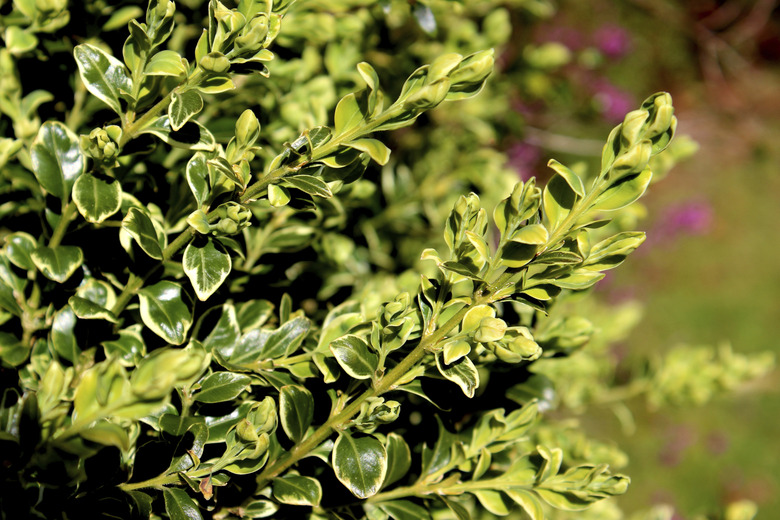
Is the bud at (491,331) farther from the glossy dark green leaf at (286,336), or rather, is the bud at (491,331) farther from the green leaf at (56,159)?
the green leaf at (56,159)

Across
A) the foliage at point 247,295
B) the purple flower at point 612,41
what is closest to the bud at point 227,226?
the foliage at point 247,295

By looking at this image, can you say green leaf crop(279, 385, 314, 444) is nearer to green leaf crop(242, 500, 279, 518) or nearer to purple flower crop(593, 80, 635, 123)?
green leaf crop(242, 500, 279, 518)

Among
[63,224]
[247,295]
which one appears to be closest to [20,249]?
[63,224]

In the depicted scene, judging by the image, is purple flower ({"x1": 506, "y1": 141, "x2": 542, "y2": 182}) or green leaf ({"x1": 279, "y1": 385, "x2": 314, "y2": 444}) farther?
purple flower ({"x1": 506, "y1": 141, "x2": 542, "y2": 182})

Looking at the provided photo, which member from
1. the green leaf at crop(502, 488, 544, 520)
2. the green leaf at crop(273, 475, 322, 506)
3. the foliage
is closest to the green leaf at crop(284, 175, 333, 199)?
the foliage

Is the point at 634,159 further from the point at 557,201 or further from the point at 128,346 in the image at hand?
the point at 128,346

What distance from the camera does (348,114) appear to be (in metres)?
0.60

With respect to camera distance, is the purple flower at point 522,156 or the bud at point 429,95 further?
the purple flower at point 522,156

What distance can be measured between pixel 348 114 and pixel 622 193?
271mm

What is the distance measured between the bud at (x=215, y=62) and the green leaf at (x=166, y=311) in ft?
0.79

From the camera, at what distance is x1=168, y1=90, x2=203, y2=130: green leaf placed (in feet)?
1.92

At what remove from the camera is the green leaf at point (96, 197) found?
63 centimetres

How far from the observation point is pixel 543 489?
0.72 m

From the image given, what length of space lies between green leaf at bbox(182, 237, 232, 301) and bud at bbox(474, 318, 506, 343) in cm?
26
